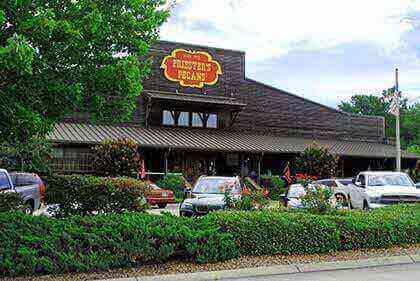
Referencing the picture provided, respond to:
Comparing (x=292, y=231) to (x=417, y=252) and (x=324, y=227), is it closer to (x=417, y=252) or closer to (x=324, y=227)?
(x=324, y=227)

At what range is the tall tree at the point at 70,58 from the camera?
26.5 feet

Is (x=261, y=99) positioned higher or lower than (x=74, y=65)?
higher

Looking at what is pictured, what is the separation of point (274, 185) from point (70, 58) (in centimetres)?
2434

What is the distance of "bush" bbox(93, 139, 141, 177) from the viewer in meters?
27.9

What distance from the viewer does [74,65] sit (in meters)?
8.81

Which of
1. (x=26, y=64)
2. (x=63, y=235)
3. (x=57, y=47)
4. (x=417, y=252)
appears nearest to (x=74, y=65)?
(x=57, y=47)

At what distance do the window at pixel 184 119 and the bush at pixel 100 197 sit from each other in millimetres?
22487

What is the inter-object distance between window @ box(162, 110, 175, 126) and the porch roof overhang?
0.49 metres

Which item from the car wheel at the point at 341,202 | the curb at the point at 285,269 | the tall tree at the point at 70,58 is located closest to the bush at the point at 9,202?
the tall tree at the point at 70,58

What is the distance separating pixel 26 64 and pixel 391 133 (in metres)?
75.0

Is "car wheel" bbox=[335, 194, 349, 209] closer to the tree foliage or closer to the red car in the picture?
the red car

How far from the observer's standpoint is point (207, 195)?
16062 mm

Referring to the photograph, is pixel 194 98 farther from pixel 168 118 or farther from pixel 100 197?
pixel 100 197

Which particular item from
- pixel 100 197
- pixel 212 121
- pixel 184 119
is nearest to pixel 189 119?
pixel 184 119
